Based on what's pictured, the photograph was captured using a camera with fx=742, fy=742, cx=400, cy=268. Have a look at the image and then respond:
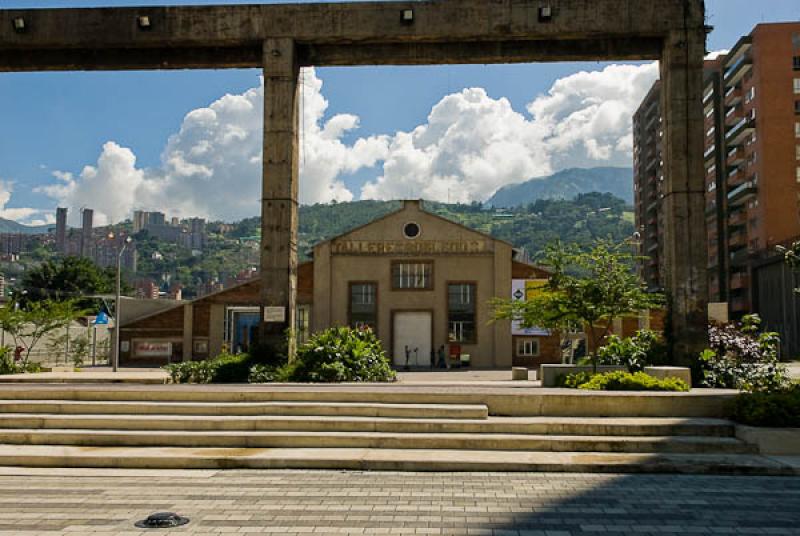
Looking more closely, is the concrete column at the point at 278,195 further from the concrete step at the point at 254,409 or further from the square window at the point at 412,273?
the square window at the point at 412,273

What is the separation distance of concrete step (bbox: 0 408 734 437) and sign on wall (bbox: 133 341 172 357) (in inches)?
1669

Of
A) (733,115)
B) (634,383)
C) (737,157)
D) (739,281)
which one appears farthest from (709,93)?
(634,383)

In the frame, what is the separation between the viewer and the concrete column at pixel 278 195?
2039cm

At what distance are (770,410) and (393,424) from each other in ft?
19.6

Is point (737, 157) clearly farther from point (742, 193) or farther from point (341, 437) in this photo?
point (341, 437)

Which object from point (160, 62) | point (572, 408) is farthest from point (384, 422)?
point (160, 62)

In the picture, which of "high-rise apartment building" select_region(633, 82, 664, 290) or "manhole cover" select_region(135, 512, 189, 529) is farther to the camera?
"high-rise apartment building" select_region(633, 82, 664, 290)

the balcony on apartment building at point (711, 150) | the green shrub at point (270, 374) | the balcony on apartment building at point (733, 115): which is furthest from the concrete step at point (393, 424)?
the balcony on apartment building at point (711, 150)

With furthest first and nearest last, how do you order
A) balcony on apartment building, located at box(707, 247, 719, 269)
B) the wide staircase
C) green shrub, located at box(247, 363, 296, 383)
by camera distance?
balcony on apartment building, located at box(707, 247, 719, 269) < green shrub, located at box(247, 363, 296, 383) < the wide staircase

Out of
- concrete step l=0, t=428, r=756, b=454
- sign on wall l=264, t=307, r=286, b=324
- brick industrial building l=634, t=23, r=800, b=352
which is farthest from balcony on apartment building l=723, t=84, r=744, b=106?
concrete step l=0, t=428, r=756, b=454

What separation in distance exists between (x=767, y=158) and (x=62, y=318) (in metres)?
62.8

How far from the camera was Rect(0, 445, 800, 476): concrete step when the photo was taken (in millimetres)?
10383

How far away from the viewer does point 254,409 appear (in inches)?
498

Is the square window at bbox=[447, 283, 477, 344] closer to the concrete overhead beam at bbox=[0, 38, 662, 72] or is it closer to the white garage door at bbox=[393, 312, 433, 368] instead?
the white garage door at bbox=[393, 312, 433, 368]
